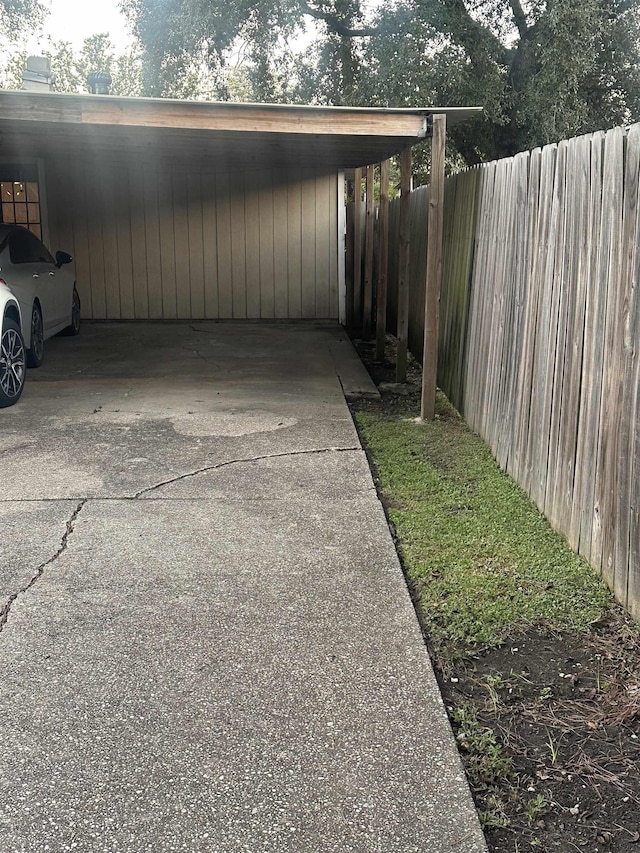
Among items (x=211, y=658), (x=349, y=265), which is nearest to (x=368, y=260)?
(x=349, y=265)

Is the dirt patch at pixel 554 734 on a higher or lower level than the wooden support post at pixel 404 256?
lower

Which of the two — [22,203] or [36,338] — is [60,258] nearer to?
[36,338]

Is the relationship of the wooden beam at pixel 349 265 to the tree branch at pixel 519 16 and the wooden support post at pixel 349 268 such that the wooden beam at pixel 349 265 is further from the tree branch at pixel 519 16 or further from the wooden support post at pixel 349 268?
the tree branch at pixel 519 16

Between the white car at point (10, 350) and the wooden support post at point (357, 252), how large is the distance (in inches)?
245

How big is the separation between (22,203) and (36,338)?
5.02m

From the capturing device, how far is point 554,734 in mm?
2744

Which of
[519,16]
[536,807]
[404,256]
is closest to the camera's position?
[536,807]


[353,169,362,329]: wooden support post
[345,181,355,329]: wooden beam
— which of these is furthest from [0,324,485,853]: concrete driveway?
[345,181,355,329]: wooden beam

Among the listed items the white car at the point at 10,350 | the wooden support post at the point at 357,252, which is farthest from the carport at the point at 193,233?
the white car at the point at 10,350

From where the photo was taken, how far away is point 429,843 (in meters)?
2.23

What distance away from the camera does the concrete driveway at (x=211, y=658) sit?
233cm

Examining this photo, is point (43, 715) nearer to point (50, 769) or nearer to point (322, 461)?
point (50, 769)

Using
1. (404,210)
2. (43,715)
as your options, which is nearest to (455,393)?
(404,210)

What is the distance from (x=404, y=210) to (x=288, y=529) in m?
4.22
